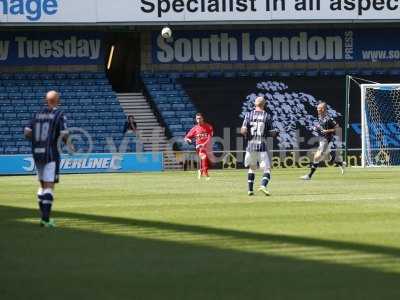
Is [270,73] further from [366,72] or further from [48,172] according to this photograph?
[48,172]

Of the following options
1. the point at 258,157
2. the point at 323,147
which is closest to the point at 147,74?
the point at 323,147

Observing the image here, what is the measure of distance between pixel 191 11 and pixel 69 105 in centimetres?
620

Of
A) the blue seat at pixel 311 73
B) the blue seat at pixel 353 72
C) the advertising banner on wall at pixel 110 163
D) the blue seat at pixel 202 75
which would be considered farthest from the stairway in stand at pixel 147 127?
the blue seat at pixel 353 72

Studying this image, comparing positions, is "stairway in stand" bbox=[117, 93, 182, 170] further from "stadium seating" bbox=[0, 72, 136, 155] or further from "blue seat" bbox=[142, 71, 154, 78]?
"blue seat" bbox=[142, 71, 154, 78]

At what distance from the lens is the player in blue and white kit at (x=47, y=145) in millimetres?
14969

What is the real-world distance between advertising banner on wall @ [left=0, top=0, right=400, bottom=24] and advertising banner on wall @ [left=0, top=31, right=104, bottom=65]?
341 cm

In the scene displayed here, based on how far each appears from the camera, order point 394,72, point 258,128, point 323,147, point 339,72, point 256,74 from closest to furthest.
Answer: point 258,128, point 323,147, point 256,74, point 339,72, point 394,72

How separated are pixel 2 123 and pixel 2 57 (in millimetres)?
4250

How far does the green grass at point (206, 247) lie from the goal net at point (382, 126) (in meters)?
20.4

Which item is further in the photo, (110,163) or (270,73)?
(270,73)

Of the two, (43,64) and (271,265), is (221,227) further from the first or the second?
(43,64)

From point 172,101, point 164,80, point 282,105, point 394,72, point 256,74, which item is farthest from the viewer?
point 394,72

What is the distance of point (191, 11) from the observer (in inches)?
1671

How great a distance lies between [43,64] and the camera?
4491 cm
